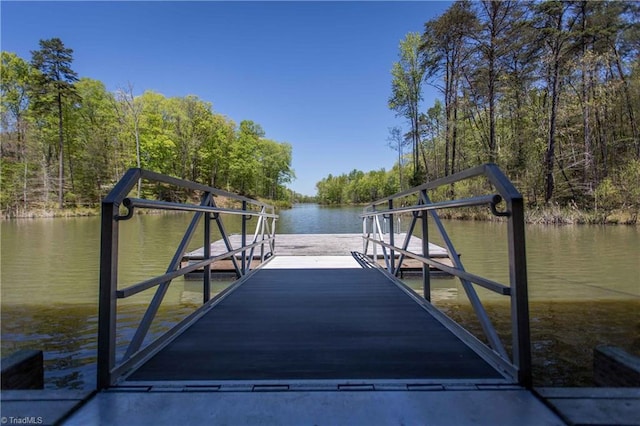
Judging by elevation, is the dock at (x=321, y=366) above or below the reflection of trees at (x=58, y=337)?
above

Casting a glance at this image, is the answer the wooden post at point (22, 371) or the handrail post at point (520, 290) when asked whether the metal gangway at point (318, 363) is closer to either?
the handrail post at point (520, 290)

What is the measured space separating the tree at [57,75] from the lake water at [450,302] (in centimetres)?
1977

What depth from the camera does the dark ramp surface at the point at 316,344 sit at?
1.46 m

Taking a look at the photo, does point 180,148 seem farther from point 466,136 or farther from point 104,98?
point 466,136

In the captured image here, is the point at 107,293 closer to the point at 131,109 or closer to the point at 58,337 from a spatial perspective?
the point at 58,337

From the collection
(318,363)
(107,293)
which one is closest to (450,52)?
(318,363)

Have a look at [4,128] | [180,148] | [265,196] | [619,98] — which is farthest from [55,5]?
[265,196]

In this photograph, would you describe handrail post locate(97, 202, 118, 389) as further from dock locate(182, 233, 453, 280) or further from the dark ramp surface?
dock locate(182, 233, 453, 280)

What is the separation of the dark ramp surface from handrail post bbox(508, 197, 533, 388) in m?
0.13

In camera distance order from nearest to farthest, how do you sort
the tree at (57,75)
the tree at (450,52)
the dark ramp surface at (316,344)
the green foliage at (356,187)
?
the dark ramp surface at (316,344)
the tree at (450,52)
the tree at (57,75)
the green foliage at (356,187)

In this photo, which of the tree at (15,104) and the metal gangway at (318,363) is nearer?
the metal gangway at (318,363)

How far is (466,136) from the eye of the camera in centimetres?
2244

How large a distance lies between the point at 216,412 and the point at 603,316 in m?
4.14

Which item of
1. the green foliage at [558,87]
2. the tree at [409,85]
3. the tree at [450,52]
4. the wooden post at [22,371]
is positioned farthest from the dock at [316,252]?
the tree at [409,85]
